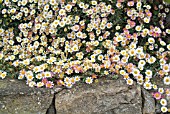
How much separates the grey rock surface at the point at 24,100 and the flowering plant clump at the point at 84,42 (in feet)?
0.28

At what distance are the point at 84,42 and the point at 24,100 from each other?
2.50 feet

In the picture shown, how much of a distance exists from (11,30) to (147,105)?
1.44m

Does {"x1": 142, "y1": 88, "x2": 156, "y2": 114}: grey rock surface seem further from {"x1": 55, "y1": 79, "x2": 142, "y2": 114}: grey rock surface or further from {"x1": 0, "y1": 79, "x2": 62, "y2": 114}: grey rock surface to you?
{"x1": 0, "y1": 79, "x2": 62, "y2": 114}: grey rock surface

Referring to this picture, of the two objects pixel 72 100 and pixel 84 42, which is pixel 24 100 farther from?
pixel 84 42

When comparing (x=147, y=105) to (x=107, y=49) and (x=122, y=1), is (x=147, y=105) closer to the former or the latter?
(x=107, y=49)

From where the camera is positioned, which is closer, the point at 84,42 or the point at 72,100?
the point at 72,100

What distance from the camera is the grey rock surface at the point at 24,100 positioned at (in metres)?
2.80

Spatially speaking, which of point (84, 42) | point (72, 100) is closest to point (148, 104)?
point (72, 100)

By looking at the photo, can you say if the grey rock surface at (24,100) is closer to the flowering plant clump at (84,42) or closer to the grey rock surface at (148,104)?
the flowering plant clump at (84,42)

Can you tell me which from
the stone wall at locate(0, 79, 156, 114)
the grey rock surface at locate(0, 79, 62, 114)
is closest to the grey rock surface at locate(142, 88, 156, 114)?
the stone wall at locate(0, 79, 156, 114)

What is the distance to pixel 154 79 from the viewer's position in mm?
3006

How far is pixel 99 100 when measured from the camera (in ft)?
9.25

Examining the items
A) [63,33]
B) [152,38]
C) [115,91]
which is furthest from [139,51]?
[63,33]

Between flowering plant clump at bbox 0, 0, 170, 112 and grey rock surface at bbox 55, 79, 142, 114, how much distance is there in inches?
3.5
